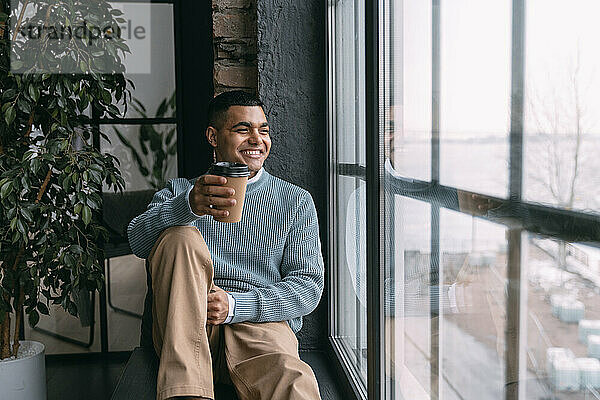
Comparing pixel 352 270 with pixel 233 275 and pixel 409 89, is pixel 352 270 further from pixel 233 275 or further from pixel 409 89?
pixel 409 89

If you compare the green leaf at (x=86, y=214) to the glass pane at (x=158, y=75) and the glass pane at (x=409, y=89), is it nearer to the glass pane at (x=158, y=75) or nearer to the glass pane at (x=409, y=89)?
the glass pane at (x=158, y=75)

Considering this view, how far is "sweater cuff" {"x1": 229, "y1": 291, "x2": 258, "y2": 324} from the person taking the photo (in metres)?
2.10

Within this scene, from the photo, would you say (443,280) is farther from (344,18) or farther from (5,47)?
(5,47)

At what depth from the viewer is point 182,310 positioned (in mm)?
1906

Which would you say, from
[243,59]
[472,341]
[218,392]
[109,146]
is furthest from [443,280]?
[109,146]

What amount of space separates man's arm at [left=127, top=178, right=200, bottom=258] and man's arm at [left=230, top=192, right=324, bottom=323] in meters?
0.29

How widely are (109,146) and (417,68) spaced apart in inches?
93.1

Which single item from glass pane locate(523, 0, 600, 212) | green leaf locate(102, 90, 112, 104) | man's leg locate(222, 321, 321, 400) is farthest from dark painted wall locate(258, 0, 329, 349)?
glass pane locate(523, 0, 600, 212)

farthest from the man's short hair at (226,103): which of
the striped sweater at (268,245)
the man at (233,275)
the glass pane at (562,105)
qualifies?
the glass pane at (562,105)

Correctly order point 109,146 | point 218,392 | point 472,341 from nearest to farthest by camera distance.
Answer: point 472,341 → point 218,392 → point 109,146

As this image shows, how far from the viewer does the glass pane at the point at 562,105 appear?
823 millimetres

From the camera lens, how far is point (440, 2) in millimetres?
1332

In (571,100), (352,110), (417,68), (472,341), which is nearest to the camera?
(571,100)

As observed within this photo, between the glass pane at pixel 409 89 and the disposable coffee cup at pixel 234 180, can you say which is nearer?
the glass pane at pixel 409 89
